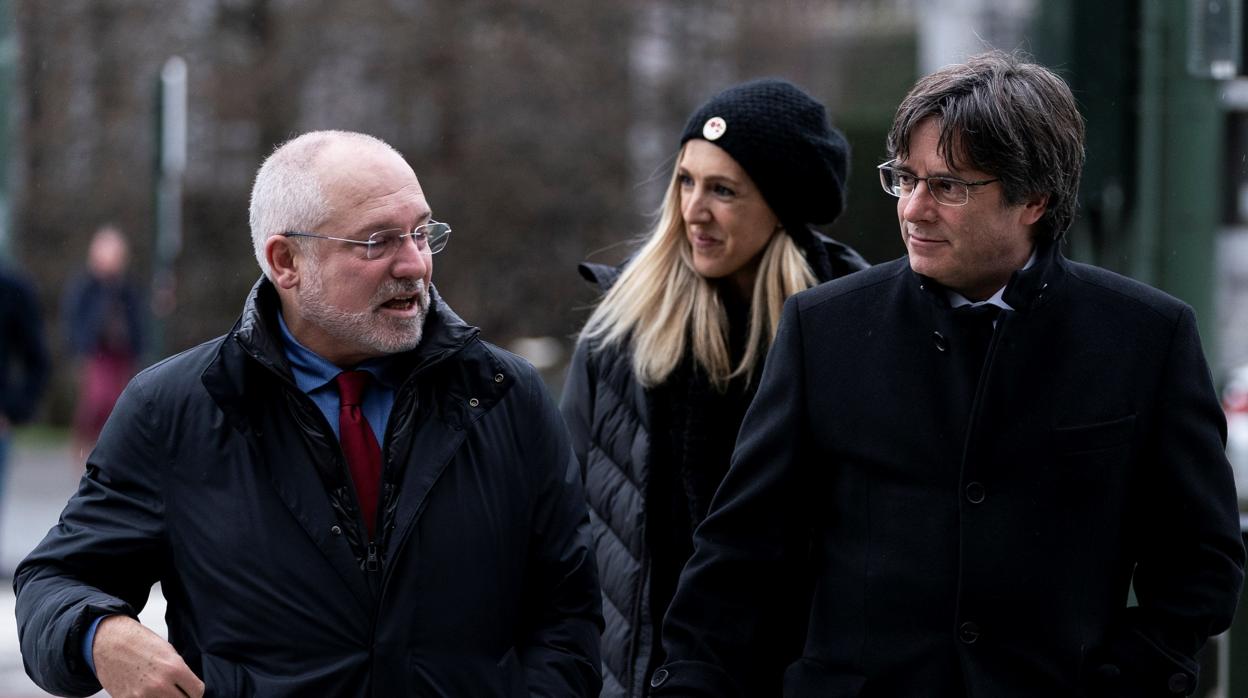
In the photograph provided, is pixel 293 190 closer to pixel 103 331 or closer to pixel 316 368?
pixel 316 368

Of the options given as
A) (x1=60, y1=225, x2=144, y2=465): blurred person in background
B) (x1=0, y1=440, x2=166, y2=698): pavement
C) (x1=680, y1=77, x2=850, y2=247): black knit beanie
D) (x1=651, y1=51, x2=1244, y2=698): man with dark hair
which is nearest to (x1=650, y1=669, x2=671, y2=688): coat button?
(x1=651, y1=51, x2=1244, y2=698): man with dark hair

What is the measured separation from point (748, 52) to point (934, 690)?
23.8 metres

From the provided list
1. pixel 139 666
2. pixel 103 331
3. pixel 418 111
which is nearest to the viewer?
pixel 139 666

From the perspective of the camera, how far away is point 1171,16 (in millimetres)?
5809

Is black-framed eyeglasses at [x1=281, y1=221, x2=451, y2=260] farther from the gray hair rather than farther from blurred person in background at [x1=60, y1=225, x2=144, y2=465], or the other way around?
blurred person in background at [x1=60, y1=225, x2=144, y2=465]

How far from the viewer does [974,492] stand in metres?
3.23

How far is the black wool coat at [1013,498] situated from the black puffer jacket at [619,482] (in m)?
0.83

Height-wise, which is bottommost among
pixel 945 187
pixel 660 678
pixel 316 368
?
pixel 660 678

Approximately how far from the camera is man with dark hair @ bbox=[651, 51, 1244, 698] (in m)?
3.22

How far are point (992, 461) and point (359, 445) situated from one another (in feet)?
3.69

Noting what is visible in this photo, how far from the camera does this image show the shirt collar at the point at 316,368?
346 centimetres

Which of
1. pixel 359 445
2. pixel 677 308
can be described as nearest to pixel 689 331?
pixel 677 308

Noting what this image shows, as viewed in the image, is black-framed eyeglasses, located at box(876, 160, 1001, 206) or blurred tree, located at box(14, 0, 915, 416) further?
blurred tree, located at box(14, 0, 915, 416)

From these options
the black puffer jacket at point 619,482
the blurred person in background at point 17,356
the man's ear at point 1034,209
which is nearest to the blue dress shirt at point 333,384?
the black puffer jacket at point 619,482
